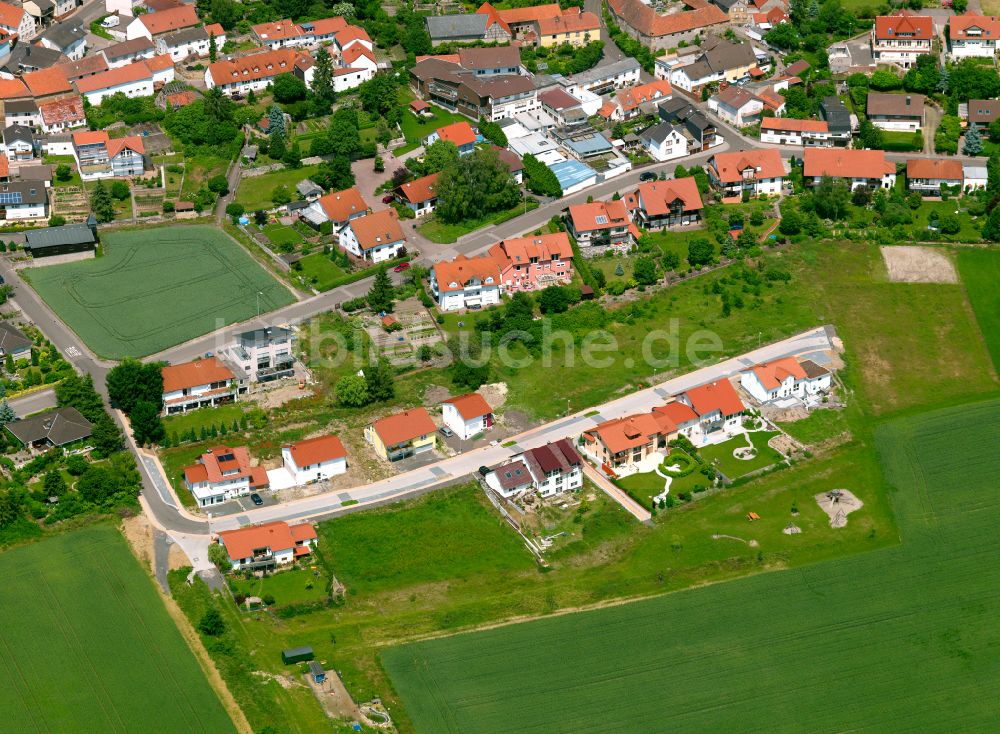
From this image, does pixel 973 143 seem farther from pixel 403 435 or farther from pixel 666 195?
pixel 403 435

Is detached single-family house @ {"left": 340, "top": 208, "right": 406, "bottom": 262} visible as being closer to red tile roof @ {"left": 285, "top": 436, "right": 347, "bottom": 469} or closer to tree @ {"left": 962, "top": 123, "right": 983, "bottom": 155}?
red tile roof @ {"left": 285, "top": 436, "right": 347, "bottom": 469}

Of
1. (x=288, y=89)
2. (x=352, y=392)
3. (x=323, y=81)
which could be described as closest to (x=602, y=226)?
(x=352, y=392)

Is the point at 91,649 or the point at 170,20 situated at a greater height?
the point at 170,20

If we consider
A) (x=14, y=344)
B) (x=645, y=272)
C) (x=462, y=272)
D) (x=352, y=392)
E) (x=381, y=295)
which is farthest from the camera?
(x=645, y=272)

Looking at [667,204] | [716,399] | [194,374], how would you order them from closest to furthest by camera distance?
1. [716,399]
2. [194,374]
3. [667,204]

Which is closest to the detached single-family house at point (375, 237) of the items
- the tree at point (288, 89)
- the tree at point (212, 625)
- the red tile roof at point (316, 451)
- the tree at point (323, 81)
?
the tree at point (323, 81)

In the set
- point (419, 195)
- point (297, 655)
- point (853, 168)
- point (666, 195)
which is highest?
point (297, 655)

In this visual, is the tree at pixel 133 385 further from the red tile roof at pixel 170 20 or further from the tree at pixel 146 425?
the red tile roof at pixel 170 20

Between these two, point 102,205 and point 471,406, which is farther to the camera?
point 102,205
